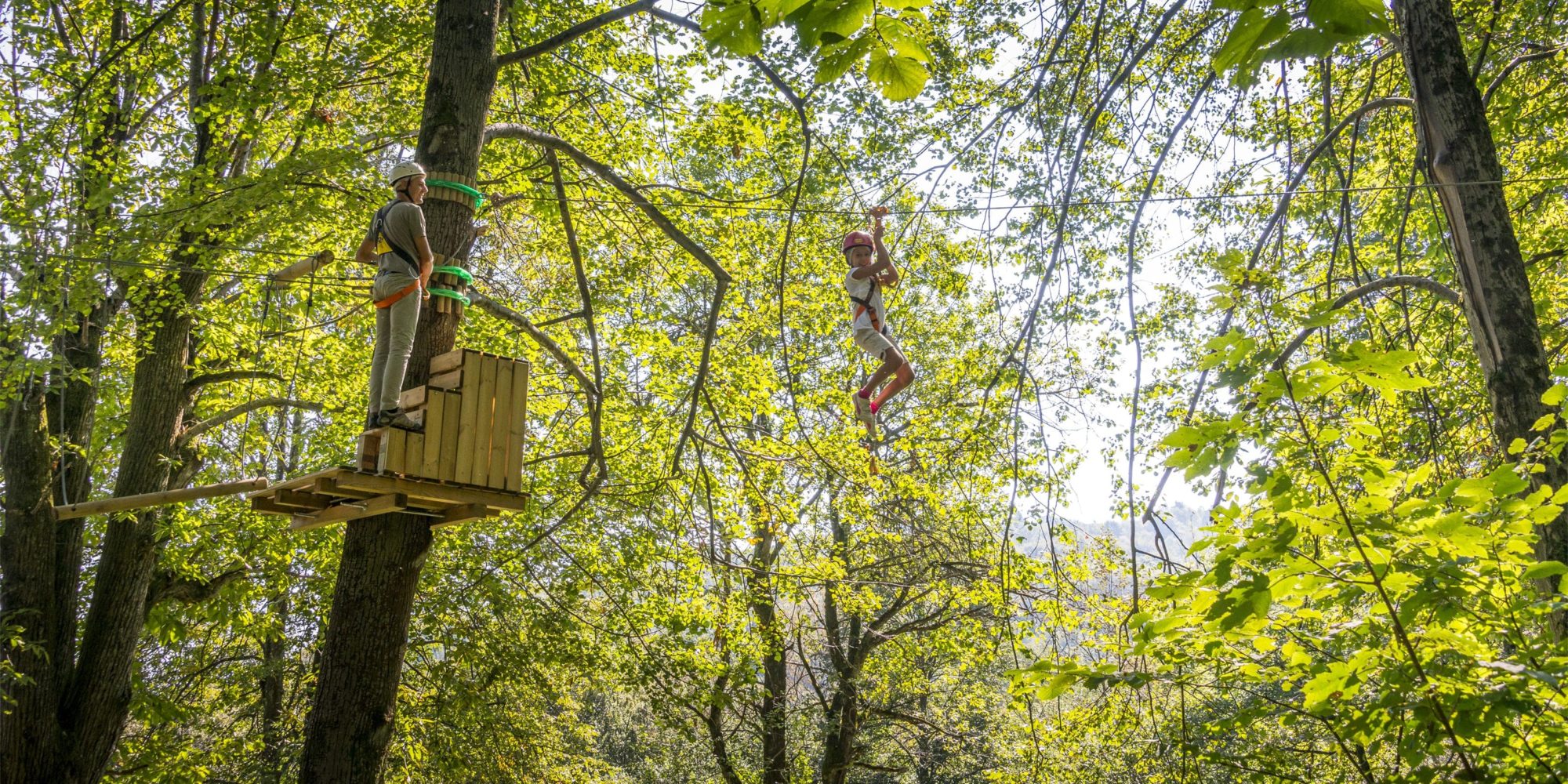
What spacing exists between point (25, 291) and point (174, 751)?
745cm

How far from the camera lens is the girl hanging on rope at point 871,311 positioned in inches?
245

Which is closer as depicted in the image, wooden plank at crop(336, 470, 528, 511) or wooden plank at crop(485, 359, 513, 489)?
wooden plank at crop(336, 470, 528, 511)

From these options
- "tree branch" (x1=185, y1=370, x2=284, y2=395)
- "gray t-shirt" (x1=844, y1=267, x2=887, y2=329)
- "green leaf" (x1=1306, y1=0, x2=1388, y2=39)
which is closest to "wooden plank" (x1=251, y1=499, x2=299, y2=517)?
"gray t-shirt" (x1=844, y1=267, x2=887, y2=329)

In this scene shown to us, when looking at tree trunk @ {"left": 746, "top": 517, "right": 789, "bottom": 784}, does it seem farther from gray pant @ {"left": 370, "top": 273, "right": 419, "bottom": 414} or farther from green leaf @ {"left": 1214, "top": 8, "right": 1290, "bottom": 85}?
green leaf @ {"left": 1214, "top": 8, "right": 1290, "bottom": 85}

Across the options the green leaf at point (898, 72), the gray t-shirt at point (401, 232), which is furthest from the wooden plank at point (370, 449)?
the green leaf at point (898, 72)

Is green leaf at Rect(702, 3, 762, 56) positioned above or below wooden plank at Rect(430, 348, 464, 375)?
below

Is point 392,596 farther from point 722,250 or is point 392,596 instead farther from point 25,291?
point 722,250

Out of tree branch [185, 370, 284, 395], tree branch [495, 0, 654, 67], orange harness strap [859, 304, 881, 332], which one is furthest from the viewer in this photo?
tree branch [185, 370, 284, 395]

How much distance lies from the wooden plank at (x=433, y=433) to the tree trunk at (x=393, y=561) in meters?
0.34

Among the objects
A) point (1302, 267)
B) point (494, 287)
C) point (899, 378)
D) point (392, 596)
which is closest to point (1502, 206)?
point (899, 378)

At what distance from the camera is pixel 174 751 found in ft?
39.4

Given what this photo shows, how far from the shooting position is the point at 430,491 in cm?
470

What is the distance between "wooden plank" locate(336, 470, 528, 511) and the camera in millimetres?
4457

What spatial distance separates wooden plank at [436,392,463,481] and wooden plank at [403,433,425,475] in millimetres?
94
